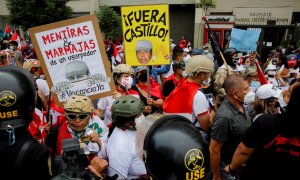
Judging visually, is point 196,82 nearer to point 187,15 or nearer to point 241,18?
point 241,18

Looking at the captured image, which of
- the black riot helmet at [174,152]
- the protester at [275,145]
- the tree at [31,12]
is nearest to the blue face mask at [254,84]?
the protester at [275,145]

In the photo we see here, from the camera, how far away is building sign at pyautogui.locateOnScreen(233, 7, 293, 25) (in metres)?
20.2

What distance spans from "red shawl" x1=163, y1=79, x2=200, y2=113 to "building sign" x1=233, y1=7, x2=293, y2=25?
19.4 meters

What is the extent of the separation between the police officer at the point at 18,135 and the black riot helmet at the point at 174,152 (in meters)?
0.78

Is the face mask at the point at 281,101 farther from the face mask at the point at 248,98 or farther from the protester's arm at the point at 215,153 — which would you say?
the protester's arm at the point at 215,153

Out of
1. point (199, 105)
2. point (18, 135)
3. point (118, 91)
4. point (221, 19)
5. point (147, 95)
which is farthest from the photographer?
point (221, 19)

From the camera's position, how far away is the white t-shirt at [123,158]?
2.40 m

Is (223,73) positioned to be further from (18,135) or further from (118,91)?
(18,135)

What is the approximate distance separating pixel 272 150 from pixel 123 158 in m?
1.19

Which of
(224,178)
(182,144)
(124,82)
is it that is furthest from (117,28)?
(182,144)

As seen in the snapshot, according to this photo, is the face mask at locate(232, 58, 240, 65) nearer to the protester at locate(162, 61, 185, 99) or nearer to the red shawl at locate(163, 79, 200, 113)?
the protester at locate(162, 61, 185, 99)

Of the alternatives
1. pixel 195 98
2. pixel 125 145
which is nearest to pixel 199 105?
pixel 195 98

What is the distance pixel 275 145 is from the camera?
2135 millimetres

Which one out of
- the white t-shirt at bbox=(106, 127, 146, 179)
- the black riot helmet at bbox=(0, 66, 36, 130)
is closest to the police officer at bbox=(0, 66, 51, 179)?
the black riot helmet at bbox=(0, 66, 36, 130)
